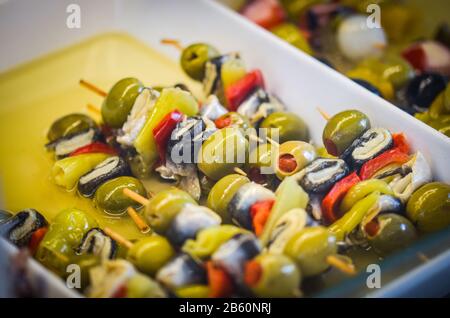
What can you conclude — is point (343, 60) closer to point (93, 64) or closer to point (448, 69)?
point (448, 69)

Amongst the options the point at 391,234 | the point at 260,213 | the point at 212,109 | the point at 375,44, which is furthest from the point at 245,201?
the point at 375,44

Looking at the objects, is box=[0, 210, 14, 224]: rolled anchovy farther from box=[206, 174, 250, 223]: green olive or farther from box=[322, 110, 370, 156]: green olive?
box=[322, 110, 370, 156]: green olive

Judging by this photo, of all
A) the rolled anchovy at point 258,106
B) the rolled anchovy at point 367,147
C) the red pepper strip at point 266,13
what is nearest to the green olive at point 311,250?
the rolled anchovy at point 367,147

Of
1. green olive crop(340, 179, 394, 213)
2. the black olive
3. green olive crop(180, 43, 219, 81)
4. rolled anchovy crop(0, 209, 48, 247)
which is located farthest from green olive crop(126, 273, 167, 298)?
the black olive
